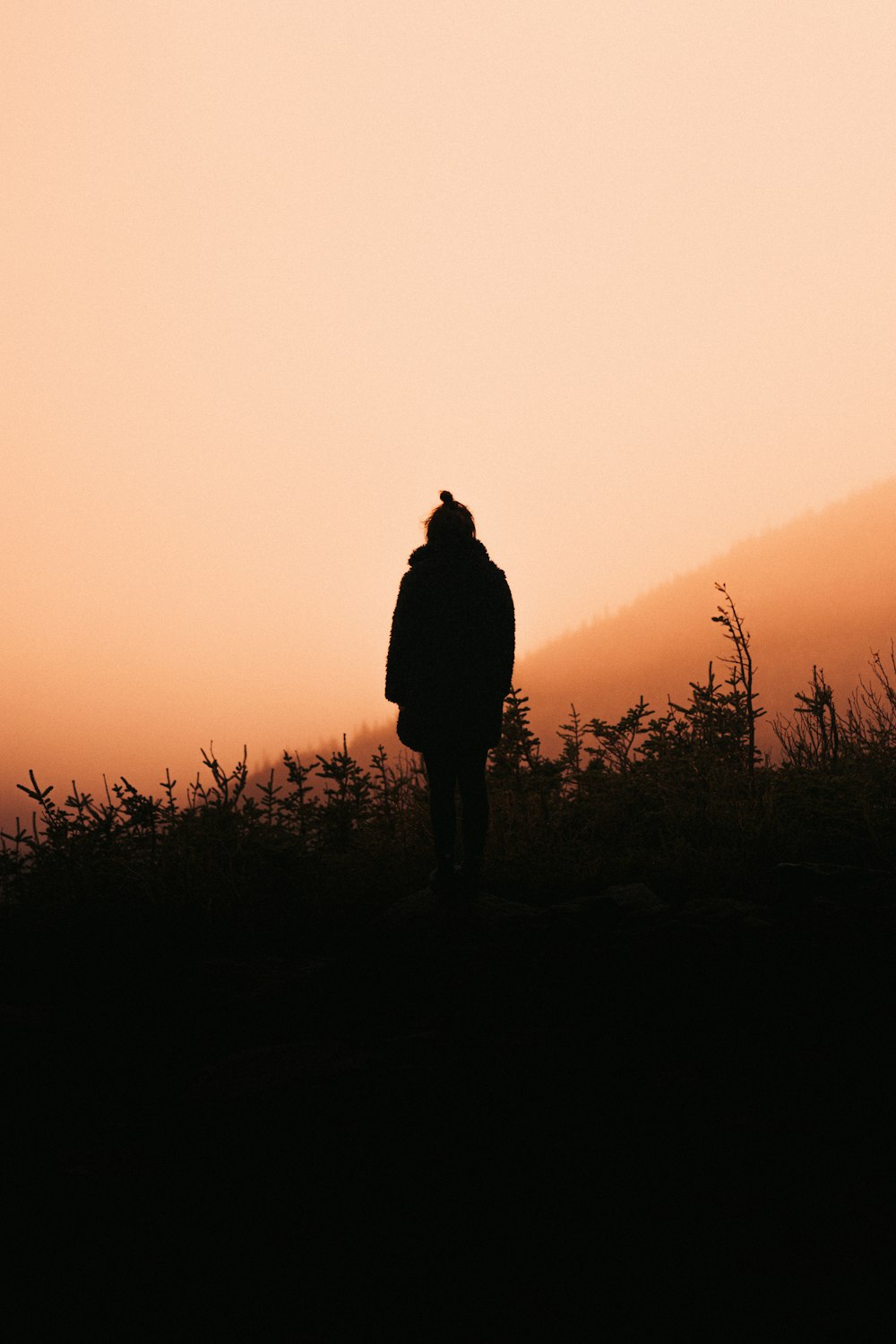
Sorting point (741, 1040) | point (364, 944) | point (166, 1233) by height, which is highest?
point (364, 944)

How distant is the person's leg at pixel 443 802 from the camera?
225 inches

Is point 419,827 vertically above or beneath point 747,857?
above

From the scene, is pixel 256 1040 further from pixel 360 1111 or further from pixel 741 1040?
pixel 741 1040

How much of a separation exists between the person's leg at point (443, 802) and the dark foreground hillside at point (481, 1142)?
153cm

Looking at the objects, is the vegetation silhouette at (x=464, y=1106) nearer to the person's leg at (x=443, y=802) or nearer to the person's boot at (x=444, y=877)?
the person's boot at (x=444, y=877)

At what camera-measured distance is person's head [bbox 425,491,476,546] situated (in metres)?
5.95

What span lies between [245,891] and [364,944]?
77.3 inches

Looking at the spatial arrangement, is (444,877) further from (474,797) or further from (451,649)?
(451,649)

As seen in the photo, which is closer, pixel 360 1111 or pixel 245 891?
pixel 360 1111

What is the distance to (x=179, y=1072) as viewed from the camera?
125 inches

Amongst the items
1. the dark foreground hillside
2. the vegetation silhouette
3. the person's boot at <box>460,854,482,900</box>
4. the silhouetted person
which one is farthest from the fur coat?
the dark foreground hillside

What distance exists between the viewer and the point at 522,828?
7.21 metres

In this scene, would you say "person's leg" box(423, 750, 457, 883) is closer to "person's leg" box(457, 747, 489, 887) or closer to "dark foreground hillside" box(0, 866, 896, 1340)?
"person's leg" box(457, 747, 489, 887)

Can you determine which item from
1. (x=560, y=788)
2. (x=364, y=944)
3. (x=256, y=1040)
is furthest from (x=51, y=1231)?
(x=560, y=788)
